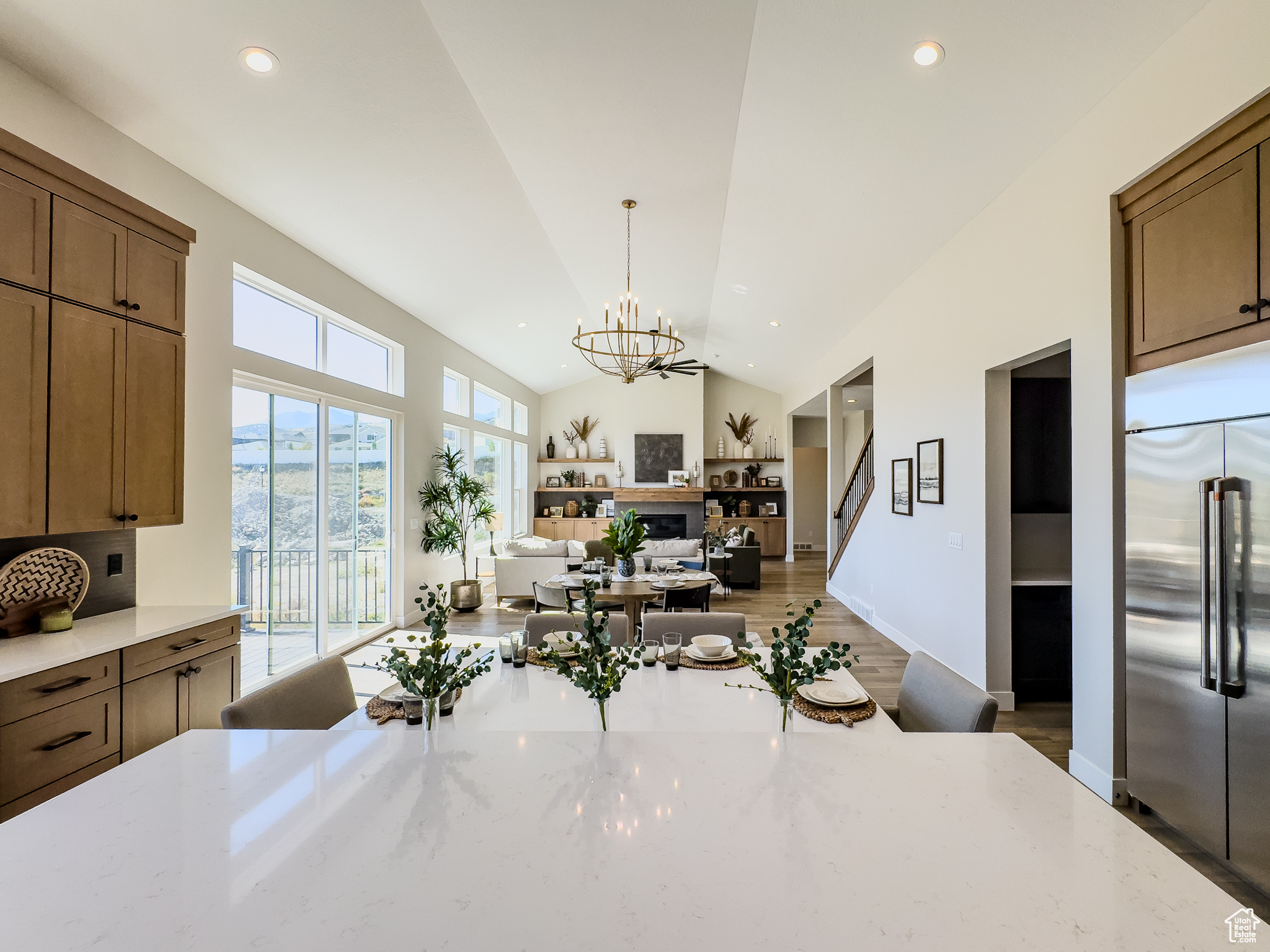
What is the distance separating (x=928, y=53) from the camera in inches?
102

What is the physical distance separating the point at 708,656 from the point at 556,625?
0.78m

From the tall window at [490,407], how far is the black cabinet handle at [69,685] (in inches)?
241

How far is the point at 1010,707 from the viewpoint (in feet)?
12.8

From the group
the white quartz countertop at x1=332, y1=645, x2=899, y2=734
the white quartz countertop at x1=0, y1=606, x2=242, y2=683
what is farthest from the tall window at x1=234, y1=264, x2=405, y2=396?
the white quartz countertop at x1=332, y1=645, x2=899, y2=734

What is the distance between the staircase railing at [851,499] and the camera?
7.36m

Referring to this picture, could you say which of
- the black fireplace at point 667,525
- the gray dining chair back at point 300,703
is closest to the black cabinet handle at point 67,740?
the gray dining chair back at point 300,703

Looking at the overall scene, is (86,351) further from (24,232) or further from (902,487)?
(902,487)

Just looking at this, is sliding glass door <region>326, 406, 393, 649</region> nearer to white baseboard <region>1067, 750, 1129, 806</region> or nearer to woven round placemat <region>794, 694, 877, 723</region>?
woven round placemat <region>794, 694, 877, 723</region>

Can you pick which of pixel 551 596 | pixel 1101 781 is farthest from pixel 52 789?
pixel 1101 781

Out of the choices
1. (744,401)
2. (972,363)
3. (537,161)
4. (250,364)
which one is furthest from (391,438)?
(744,401)

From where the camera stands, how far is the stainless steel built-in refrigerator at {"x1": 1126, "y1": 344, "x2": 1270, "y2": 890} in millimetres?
2010

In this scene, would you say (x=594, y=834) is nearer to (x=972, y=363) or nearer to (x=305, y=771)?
(x=305, y=771)

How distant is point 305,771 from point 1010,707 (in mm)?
4123

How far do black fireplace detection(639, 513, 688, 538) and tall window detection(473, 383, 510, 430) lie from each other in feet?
10.2
